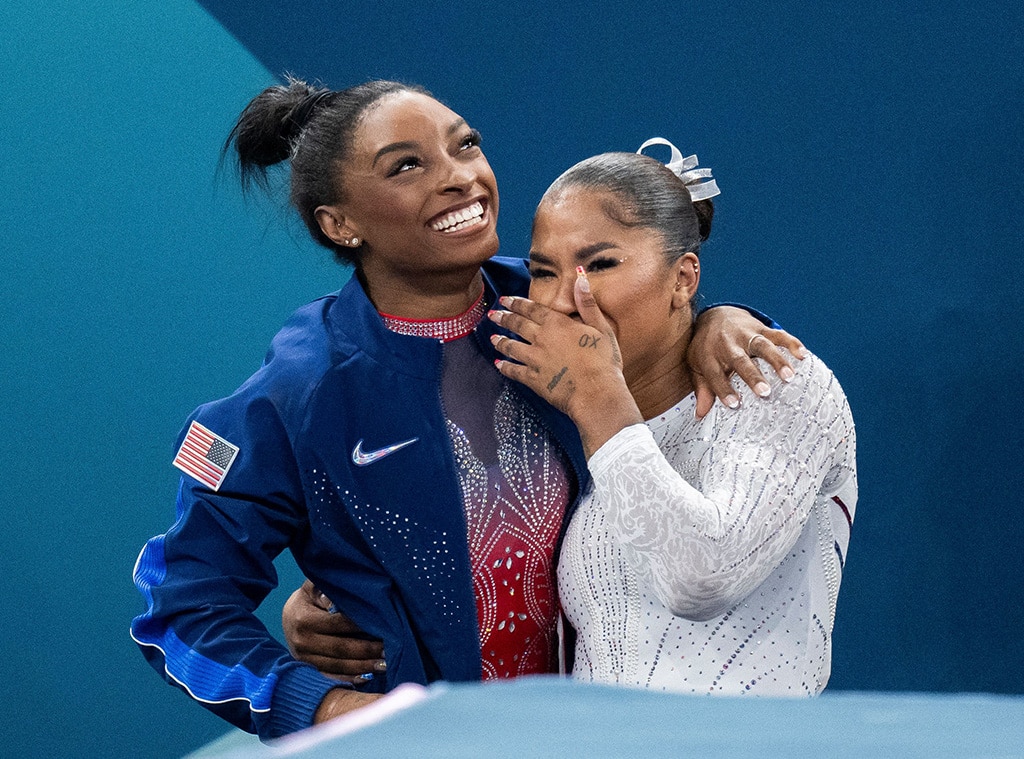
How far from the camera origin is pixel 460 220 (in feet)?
5.88

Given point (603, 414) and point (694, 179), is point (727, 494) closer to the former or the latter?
point (603, 414)

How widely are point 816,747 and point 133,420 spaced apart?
8.91 ft

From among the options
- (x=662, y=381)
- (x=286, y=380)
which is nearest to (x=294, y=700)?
(x=286, y=380)

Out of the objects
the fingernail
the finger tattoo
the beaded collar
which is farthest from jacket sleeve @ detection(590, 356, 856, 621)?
the beaded collar

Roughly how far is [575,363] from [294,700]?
593mm

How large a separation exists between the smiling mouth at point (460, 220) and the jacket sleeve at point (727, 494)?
424 mm

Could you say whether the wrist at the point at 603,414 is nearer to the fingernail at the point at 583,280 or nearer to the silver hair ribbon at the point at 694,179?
the fingernail at the point at 583,280

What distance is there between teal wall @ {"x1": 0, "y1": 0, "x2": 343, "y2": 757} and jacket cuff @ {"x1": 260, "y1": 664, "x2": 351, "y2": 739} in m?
1.47

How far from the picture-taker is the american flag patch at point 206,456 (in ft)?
5.69

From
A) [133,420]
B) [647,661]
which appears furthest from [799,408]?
[133,420]

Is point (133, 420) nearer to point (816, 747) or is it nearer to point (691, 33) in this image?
point (691, 33)

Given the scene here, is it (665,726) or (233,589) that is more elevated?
(665,726)

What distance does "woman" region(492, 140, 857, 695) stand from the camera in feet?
4.99

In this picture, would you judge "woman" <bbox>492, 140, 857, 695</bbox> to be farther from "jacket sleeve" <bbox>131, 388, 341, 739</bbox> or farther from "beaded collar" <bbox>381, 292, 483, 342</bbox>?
"jacket sleeve" <bbox>131, 388, 341, 739</bbox>
